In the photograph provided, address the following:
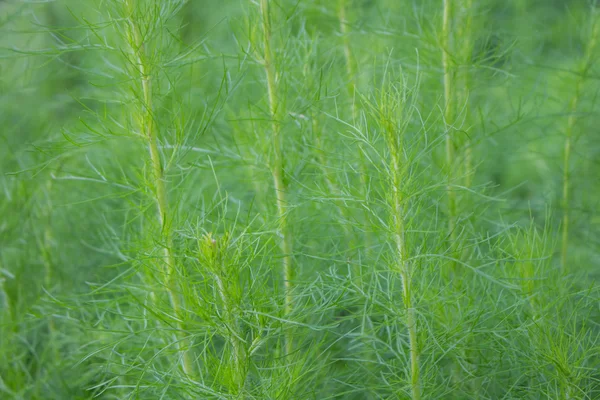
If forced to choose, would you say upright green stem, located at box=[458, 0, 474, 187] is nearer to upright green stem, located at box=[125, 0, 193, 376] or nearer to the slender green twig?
the slender green twig

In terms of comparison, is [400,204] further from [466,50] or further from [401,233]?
[466,50]

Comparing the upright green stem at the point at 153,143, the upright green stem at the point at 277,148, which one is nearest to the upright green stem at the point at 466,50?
the upright green stem at the point at 277,148

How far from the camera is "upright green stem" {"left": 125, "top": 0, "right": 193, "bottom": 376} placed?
996mm

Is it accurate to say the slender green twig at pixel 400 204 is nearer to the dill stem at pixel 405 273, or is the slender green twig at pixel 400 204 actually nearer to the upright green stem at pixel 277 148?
the dill stem at pixel 405 273

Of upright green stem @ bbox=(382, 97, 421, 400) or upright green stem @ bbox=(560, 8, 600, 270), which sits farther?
upright green stem @ bbox=(560, 8, 600, 270)

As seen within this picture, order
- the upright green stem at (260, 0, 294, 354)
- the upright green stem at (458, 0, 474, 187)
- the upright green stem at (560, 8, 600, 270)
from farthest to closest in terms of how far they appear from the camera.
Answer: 1. the upright green stem at (560, 8, 600, 270)
2. the upright green stem at (458, 0, 474, 187)
3. the upright green stem at (260, 0, 294, 354)

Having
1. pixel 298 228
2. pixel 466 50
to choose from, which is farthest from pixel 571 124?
pixel 298 228

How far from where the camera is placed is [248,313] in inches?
39.0

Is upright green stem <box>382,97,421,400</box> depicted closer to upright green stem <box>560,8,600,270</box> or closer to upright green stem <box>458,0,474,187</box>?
upright green stem <box>458,0,474,187</box>

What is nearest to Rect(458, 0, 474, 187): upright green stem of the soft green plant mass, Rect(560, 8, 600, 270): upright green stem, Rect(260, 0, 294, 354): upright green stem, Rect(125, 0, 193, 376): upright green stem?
the soft green plant mass

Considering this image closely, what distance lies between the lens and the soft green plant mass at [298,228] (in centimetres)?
100

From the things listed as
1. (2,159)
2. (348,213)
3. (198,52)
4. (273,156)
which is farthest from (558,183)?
(2,159)

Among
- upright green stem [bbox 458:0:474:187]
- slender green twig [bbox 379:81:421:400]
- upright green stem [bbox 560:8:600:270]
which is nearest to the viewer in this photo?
slender green twig [bbox 379:81:421:400]

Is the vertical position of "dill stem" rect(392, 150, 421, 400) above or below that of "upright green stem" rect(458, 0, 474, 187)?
below
